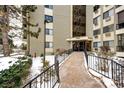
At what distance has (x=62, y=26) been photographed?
13.7 feet

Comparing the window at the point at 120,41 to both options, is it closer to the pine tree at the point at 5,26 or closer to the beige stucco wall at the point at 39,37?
the beige stucco wall at the point at 39,37

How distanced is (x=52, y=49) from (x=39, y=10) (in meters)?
0.84

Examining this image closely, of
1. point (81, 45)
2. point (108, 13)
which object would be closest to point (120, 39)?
point (108, 13)

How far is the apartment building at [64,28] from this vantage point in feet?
13.4

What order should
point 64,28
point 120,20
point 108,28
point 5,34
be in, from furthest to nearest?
point 120,20 → point 108,28 → point 5,34 → point 64,28

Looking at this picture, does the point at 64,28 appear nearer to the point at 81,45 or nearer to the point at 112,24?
the point at 81,45

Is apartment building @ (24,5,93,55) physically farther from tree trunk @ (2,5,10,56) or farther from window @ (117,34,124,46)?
window @ (117,34,124,46)

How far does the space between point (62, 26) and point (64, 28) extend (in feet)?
0.25

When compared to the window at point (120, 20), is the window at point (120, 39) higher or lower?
lower

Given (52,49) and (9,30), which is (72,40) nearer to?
(52,49)

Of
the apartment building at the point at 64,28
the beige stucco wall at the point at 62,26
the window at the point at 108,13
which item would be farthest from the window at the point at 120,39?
the beige stucco wall at the point at 62,26

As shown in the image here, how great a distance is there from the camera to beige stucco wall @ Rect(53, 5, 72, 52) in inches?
162

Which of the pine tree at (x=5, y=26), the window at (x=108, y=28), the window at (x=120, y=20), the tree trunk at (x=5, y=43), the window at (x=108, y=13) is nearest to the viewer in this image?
the pine tree at (x=5, y=26)

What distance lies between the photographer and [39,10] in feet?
14.6
